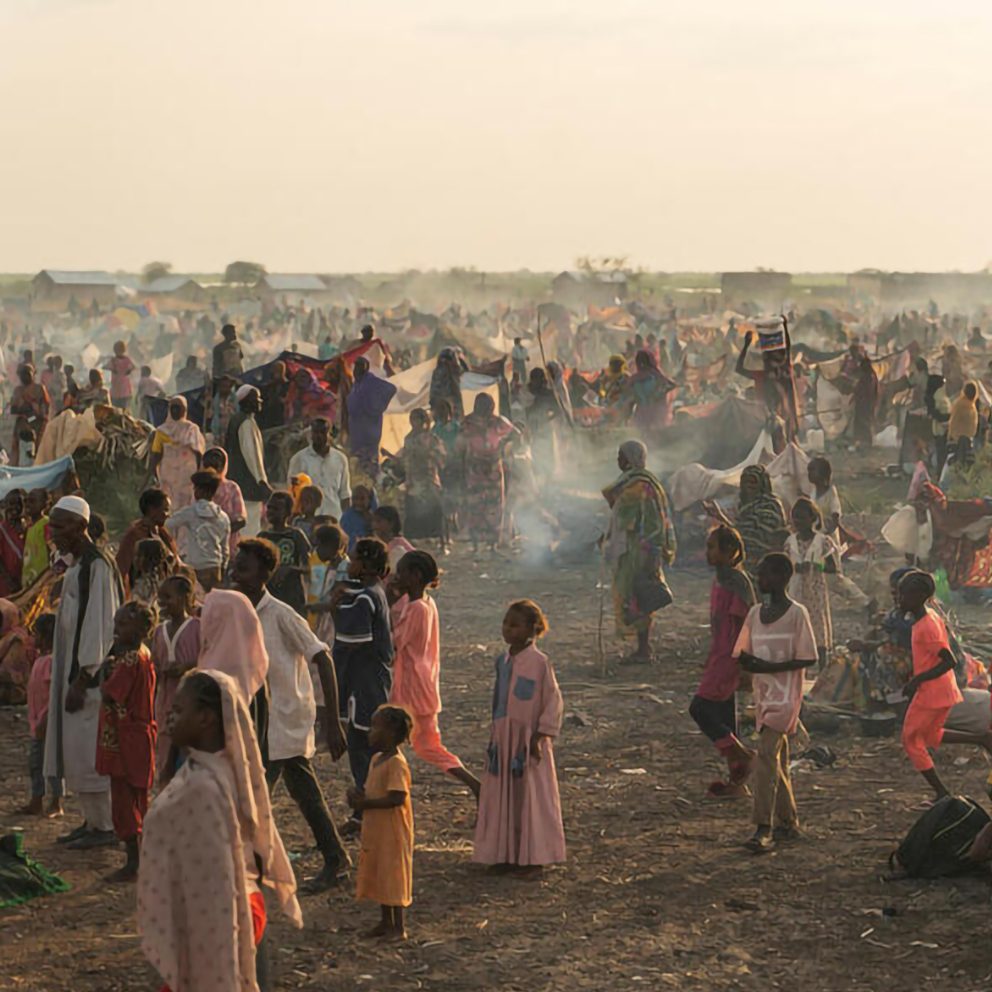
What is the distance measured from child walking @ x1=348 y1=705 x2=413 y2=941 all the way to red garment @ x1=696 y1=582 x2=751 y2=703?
260 centimetres

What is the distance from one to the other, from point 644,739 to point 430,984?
14.0 ft

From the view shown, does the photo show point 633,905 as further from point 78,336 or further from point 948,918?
point 78,336

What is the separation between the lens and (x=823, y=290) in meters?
112

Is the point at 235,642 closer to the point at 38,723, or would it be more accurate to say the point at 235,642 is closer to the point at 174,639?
the point at 174,639

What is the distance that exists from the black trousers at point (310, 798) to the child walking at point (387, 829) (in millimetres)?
446

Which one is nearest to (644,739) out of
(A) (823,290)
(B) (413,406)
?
(B) (413,406)

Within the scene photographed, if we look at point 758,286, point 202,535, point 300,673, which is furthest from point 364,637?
point 758,286

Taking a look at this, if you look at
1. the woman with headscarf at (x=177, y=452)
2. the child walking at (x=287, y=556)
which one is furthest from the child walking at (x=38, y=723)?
the woman with headscarf at (x=177, y=452)

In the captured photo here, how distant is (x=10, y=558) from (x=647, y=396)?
34.9 ft

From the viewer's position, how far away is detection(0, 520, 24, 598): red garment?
38.0 ft

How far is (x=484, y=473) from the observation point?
1823 centimetres

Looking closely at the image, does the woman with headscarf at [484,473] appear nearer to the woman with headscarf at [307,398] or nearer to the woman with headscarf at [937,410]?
the woman with headscarf at [307,398]

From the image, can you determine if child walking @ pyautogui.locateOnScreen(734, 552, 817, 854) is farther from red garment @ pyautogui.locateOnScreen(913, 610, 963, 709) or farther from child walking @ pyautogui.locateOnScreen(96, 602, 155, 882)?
child walking @ pyautogui.locateOnScreen(96, 602, 155, 882)

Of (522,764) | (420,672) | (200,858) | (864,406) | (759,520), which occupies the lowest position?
(522,764)
